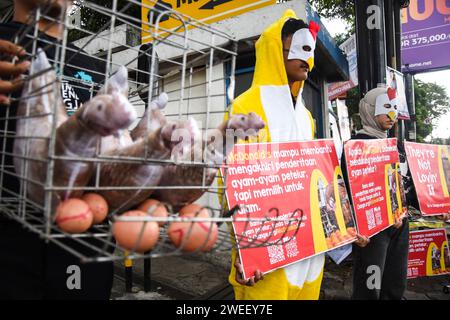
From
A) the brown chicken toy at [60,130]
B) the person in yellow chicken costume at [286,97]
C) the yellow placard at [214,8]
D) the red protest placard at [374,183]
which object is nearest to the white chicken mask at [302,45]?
the person in yellow chicken costume at [286,97]

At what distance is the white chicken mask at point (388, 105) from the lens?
2696 mm

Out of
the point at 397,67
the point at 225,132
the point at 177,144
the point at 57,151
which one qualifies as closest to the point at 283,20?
the point at 225,132

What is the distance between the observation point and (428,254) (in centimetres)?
340

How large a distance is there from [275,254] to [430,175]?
A: 2.18m

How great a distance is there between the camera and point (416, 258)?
341cm

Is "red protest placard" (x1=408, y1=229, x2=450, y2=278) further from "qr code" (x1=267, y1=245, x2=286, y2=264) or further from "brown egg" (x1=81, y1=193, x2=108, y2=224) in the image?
"brown egg" (x1=81, y1=193, x2=108, y2=224)

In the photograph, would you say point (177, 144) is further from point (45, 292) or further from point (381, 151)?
point (381, 151)

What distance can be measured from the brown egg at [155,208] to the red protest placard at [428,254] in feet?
11.4

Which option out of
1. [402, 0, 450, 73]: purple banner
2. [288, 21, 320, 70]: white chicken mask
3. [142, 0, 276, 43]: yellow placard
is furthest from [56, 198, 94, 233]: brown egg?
[402, 0, 450, 73]: purple banner

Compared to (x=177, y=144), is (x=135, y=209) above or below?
below

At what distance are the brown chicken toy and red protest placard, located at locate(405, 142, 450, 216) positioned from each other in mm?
2876

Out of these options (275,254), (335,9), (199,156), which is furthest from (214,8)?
(335,9)

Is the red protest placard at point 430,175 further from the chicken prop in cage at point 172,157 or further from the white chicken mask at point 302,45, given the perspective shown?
the chicken prop in cage at point 172,157

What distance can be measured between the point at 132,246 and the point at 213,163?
323 mm
